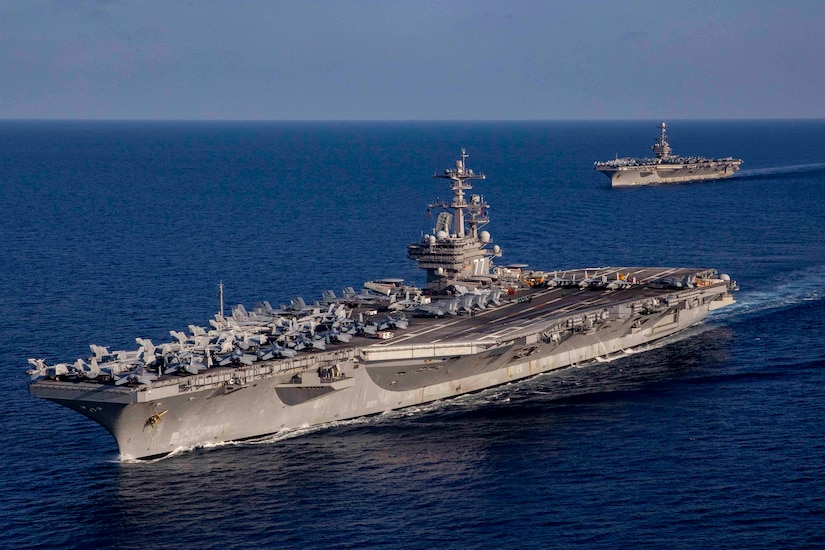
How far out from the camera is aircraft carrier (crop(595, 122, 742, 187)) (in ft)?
337

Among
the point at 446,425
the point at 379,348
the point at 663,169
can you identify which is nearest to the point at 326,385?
the point at 379,348

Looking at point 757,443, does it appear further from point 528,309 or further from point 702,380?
point 528,309

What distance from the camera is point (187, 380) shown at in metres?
30.2

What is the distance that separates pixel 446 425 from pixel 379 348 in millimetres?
2947

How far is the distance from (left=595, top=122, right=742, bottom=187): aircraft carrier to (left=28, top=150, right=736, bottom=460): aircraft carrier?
54.5 m

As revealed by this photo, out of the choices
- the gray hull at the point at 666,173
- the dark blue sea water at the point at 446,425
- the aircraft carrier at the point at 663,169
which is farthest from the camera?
the aircraft carrier at the point at 663,169

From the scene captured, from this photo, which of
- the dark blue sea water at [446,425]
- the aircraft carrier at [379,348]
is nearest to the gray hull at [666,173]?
the dark blue sea water at [446,425]

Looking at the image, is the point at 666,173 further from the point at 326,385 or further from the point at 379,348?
the point at 326,385

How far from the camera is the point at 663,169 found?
10619 cm

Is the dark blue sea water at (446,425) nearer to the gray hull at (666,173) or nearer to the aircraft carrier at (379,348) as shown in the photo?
the aircraft carrier at (379,348)

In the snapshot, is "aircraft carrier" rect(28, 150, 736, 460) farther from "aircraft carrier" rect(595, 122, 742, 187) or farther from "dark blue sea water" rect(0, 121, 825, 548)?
"aircraft carrier" rect(595, 122, 742, 187)

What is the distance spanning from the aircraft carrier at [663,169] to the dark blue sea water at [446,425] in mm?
23847

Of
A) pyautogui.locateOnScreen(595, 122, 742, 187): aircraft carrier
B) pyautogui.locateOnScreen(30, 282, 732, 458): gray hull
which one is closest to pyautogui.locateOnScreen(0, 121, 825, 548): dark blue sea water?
pyautogui.locateOnScreen(30, 282, 732, 458): gray hull

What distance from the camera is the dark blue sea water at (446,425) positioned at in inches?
1045
